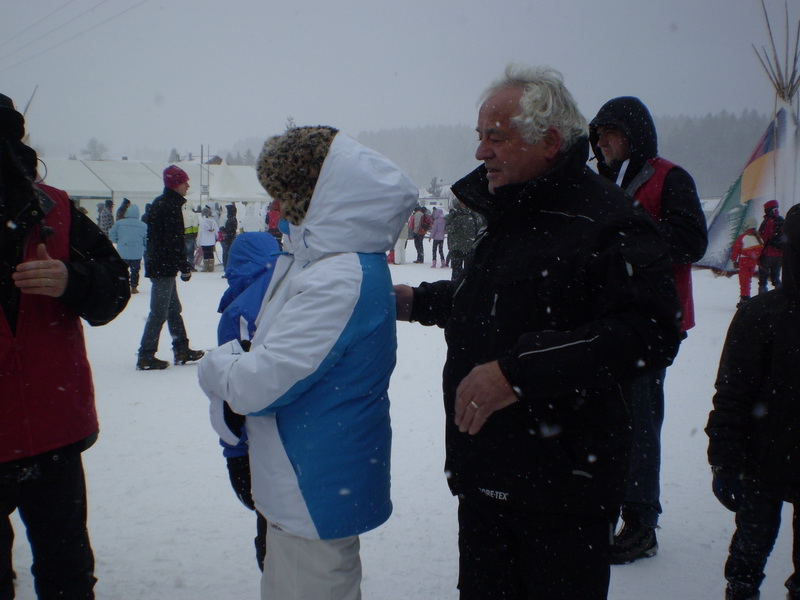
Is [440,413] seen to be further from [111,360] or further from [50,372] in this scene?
[111,360]

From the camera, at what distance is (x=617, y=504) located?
1722mm

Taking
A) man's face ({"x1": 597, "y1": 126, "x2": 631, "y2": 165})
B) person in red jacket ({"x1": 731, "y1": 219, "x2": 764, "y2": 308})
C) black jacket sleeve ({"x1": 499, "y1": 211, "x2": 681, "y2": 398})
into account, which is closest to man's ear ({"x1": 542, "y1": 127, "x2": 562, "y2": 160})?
black jacket sleeve ({"x1": 499, "y1": 211, "x2": 681, "y2": 398})

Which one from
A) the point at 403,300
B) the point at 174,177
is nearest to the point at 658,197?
the point at 403,300

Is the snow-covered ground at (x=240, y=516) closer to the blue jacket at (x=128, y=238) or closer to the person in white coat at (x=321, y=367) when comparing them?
the person in white coat at (x=321, y=367)

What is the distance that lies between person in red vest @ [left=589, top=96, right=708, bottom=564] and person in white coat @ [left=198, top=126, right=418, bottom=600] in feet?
4.43

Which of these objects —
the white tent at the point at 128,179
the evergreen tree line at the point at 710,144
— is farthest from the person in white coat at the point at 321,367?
the evergreen tree line at the point at 710,144

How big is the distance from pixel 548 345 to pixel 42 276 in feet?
4.99

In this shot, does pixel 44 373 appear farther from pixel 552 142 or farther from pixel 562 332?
pixel 552 142

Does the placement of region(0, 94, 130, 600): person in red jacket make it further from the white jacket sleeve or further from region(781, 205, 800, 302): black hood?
region(781, 205, 800, 302): black hood

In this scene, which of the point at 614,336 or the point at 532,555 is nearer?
the point at 614,336

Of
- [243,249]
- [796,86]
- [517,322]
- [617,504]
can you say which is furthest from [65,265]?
[796,86]

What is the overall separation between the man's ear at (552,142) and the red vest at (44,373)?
5.26 ft

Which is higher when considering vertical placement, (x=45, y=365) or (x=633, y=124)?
(x=633, y=124)

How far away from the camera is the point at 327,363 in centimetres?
169
